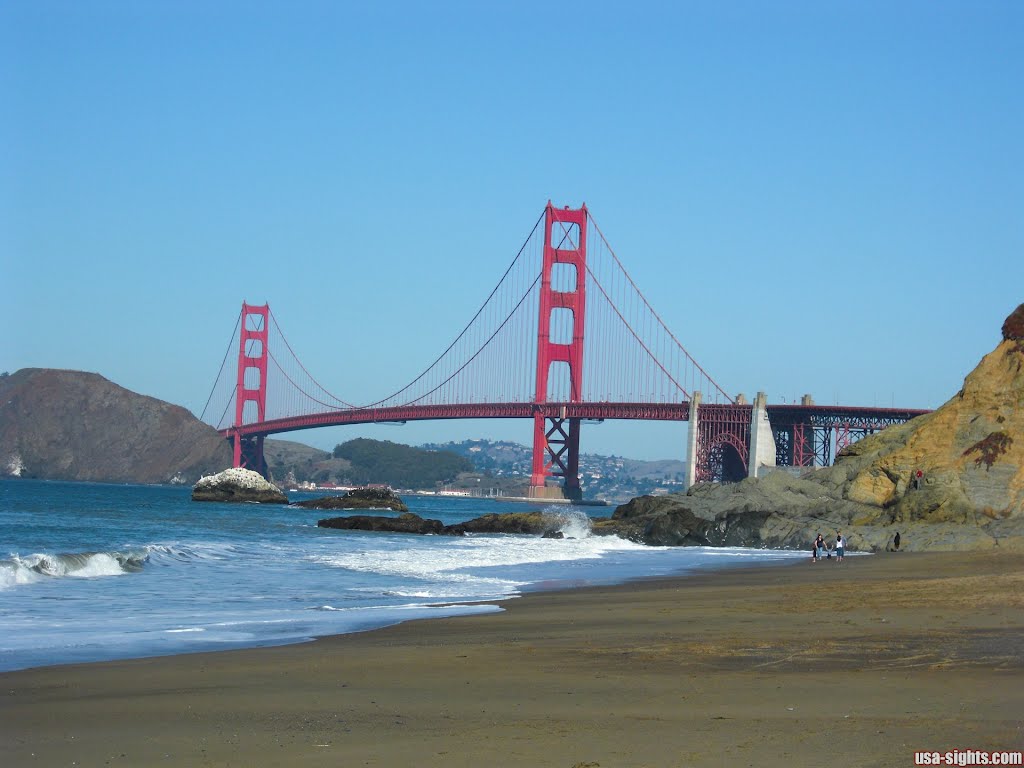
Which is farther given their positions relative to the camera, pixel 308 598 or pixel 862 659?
pixel 308 598

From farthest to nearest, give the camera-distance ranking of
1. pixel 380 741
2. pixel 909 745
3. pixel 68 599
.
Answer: pixel 68 599 → pixel 380 741 → pixel 909 745

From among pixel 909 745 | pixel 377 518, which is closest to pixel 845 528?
pixel 377 518

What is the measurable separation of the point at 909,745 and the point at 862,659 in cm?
284

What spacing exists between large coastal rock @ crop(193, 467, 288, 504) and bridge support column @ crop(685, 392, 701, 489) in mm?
21832

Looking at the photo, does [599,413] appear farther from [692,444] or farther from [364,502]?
[364,502]

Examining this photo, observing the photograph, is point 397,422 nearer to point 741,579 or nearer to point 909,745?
point 741,579

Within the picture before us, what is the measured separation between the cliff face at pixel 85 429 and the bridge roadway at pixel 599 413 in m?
50.1

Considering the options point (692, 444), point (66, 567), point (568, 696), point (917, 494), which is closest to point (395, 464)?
point (692, 444)

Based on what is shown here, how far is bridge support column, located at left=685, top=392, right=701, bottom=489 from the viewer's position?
65375 mm

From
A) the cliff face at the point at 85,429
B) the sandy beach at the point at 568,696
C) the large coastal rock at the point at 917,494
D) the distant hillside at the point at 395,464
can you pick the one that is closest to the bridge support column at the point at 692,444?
the large coastal rock at the point at 917,494

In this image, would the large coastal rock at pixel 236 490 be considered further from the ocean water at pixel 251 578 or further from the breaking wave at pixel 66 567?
the breaking wave at pixel 66 567

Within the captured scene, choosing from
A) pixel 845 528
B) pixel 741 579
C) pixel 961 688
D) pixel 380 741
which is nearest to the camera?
pixel 380 741

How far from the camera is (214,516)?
49375 millimetres

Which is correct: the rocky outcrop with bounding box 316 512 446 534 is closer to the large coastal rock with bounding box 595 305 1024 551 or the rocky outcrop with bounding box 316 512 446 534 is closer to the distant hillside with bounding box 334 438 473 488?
the large coastal rock with bounding box 595 305 1024 551
